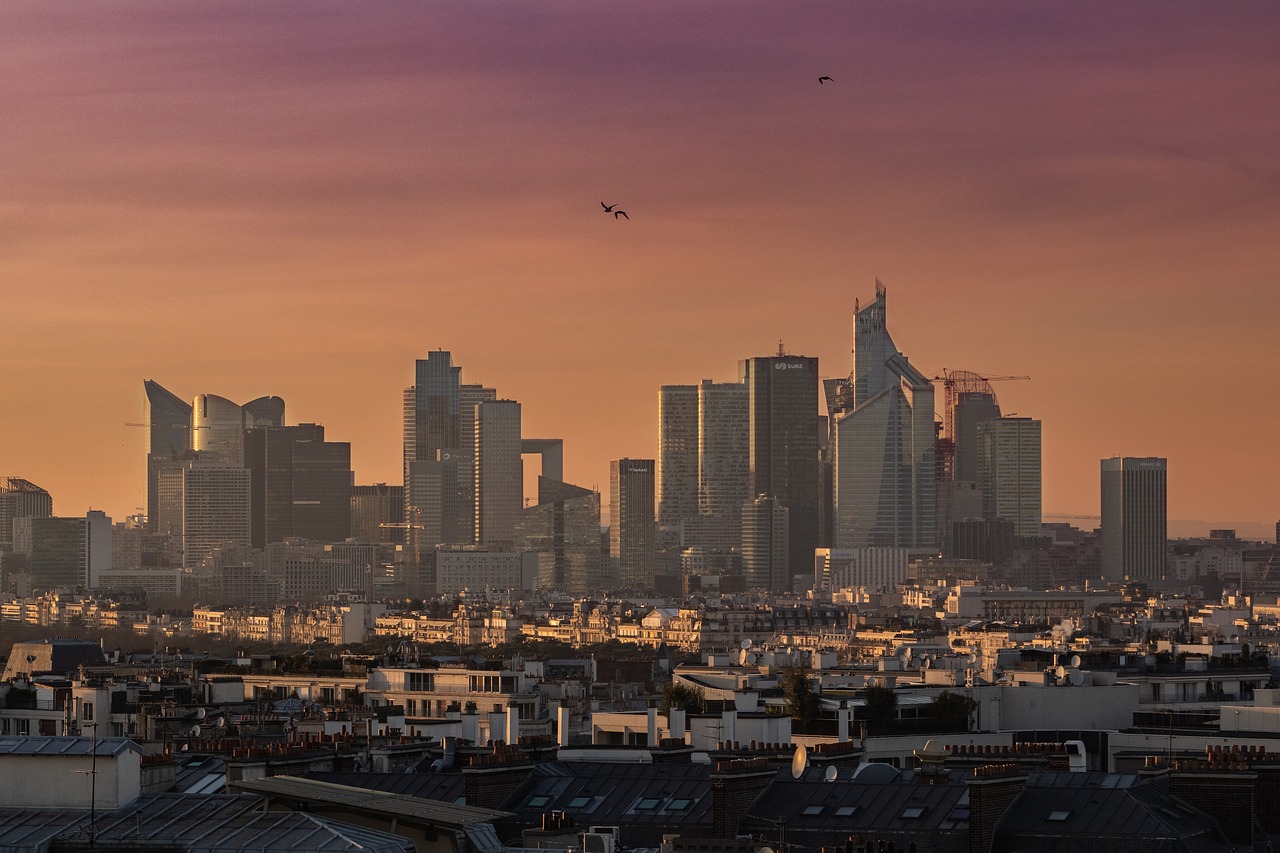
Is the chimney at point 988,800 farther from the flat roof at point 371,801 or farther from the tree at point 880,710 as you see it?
the tree at point 880,710

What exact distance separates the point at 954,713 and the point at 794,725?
5.02 metres

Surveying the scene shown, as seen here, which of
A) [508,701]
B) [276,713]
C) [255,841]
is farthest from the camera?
[508,701]

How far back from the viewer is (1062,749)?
155ft

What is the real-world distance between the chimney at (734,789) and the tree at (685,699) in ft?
88.8

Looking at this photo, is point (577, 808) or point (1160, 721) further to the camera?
point (1160, 721)

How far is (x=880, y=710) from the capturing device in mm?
63625

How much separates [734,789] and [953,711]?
2600 cm

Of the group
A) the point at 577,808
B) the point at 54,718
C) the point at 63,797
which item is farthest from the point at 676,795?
the point at 54,718

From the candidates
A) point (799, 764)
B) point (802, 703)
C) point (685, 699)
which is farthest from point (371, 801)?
point (685, 699)

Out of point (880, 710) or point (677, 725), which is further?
point (880, 710)

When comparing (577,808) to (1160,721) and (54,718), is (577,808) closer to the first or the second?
(1160,721)

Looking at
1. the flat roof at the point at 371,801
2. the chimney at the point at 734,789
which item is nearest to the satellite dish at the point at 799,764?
the chimney at the point at 734,789

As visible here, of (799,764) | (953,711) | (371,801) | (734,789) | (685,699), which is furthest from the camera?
(685,699)

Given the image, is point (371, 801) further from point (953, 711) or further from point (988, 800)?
point (953, 711)
